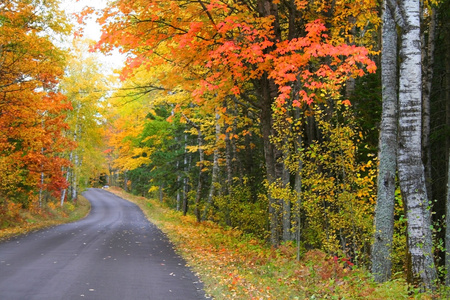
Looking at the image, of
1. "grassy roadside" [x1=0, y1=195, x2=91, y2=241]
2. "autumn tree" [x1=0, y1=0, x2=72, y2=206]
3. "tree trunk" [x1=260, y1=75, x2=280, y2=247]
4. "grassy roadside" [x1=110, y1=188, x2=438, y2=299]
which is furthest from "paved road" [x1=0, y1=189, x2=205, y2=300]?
"autumn tree" [x1=0, y1=0, x2=72, y2=206]

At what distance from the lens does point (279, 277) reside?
8.31m

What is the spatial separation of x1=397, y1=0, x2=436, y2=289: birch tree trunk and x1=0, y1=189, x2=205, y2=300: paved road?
12.7 feet

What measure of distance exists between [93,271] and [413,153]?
7.25m

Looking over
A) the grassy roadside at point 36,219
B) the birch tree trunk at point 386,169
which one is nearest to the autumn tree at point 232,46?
the birch tree trunk at point 386,169

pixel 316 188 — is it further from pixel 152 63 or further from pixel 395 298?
pixel 152 63

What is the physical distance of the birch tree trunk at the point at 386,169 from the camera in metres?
6.83

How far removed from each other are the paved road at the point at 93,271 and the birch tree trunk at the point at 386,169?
3359mm

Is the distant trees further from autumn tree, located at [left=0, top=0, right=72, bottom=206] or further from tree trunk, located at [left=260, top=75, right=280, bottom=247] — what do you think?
autumn tree, located at [left=0, top=0, right=72, bottom=206]

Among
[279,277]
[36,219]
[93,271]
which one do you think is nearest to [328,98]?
[279,277]

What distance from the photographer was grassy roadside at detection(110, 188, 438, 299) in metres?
6.04

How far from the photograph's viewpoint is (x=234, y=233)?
16.8m

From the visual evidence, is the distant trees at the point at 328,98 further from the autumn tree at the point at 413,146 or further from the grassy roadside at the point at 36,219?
the grassy roadside at the point at 36,219

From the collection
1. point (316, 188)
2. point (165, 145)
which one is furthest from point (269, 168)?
point (165, 145)

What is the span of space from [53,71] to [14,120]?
3497mm
